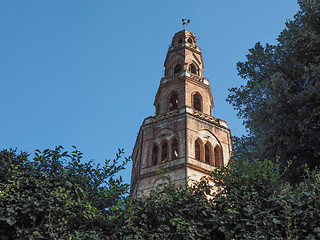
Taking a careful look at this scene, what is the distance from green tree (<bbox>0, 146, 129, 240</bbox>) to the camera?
26.9 ft

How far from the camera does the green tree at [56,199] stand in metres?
8.20

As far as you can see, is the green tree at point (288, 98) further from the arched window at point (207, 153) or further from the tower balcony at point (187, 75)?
the tower balcony at point (187, 75)

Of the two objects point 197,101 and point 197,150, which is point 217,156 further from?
point 197,101

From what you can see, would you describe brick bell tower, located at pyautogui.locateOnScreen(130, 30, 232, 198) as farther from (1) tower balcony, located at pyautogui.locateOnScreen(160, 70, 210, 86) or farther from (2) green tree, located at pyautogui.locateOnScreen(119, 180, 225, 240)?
(2) green tree, located at pyautogui.locateOnScreen(119, 180, 225, 240)

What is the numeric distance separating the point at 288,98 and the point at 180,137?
1445 cm

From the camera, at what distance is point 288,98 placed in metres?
11.7

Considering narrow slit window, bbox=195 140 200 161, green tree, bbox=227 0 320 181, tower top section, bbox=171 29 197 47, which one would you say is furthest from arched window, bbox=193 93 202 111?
green tree, bbox=227 0 320 181

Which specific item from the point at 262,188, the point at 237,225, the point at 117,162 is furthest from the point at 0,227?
the point at 262,188

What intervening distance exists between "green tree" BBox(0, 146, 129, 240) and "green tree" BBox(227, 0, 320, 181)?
4755 millimetres

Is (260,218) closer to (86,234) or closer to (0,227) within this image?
(86,234)

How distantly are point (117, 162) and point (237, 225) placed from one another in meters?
3.54

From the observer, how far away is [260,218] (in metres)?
7.92

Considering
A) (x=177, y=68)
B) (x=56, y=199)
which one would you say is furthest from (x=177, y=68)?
(x=56, y=199)

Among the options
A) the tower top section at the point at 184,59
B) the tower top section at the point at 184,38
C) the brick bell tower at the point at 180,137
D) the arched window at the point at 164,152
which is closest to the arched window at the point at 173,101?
the brick bell tower at the point at 180,137
